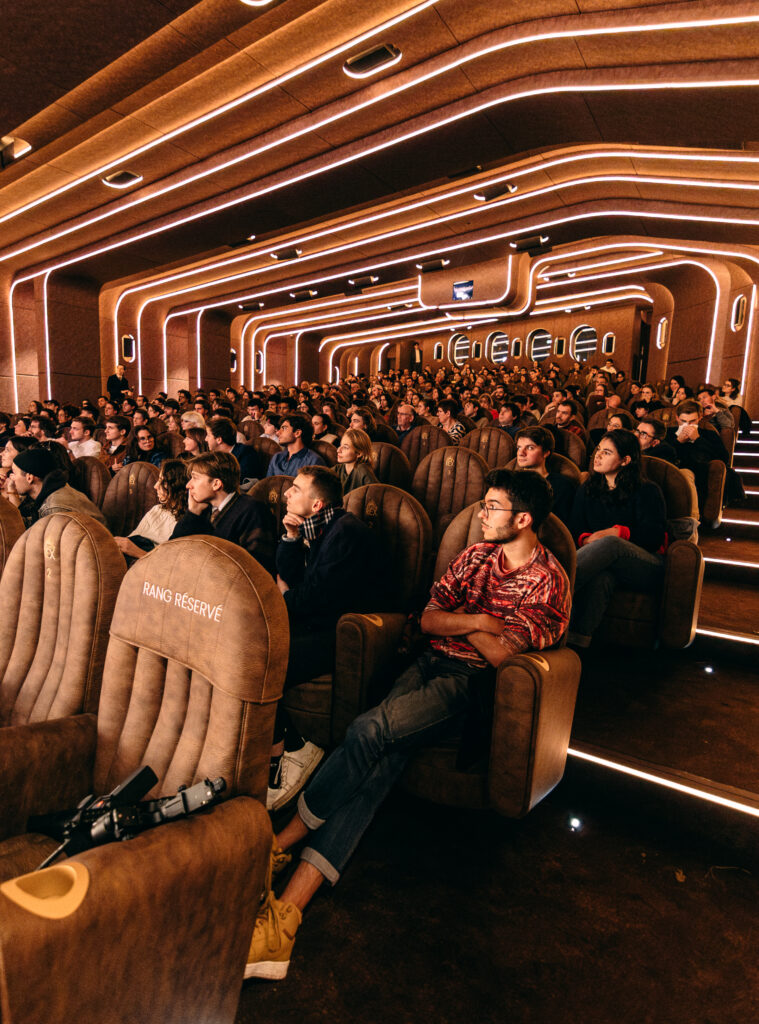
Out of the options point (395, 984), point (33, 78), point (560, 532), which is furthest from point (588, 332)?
point (395, 984)

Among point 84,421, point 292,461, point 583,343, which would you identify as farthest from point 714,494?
point 583,343

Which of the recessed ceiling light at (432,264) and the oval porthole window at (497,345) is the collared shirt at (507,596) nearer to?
the recessed ceiling light at (432,264)

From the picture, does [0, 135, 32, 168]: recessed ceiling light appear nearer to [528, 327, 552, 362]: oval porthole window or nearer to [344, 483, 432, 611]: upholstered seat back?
[344, 483, 432, 611]: upholstered seat back

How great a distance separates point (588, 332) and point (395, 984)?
832 inches

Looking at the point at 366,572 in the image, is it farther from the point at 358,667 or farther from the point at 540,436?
the point at 540,436

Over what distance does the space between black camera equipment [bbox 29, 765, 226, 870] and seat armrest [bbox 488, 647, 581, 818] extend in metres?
0.94

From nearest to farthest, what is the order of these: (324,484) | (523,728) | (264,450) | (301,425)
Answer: (523,728), (324,484), (301,425), (264,450)

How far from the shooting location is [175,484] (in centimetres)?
334

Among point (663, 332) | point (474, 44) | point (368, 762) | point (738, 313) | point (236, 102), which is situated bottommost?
point (368, 762)

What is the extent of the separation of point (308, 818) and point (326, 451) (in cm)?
351

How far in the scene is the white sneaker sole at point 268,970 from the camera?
4.75 ft

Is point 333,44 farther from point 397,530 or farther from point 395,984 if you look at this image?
point 395,984

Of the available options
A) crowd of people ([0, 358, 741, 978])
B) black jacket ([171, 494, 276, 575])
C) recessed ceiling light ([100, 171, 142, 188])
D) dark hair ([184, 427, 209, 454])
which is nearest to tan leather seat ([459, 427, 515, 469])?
crowd of people ([0, 358, 741, 978])

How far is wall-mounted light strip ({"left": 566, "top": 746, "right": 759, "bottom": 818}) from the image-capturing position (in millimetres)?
1912
